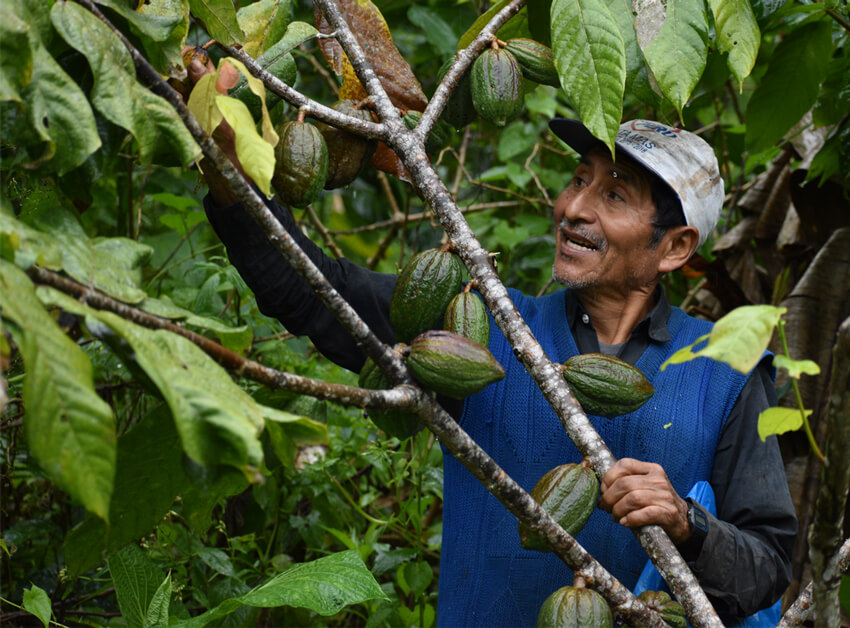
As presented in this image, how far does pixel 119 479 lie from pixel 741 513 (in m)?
1.32

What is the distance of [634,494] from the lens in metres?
1.36

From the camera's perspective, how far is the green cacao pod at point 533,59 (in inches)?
62.8

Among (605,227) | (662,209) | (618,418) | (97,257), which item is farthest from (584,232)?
(97,257)

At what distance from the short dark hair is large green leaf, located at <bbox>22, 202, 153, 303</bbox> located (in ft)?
4.77

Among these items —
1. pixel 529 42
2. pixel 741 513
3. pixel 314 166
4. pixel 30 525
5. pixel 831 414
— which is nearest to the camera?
pixel 831 414

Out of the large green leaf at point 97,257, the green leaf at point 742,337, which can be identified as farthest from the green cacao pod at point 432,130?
the green leaf at point 742,337

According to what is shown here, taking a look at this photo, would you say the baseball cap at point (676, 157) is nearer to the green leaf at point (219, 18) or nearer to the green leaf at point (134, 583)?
the green leaf at point (219, 18)

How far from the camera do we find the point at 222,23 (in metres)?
1.40

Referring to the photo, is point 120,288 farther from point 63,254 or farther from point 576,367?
point 576,367

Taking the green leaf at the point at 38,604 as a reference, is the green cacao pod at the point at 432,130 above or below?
above

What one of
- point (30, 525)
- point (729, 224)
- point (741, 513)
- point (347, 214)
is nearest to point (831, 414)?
point (741, 513)

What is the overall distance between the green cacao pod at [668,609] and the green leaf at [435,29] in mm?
2416

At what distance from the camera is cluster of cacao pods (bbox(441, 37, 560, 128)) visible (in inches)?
60.2

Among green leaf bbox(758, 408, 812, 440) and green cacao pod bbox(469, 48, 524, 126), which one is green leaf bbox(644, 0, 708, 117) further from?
green leaf bbox(758, 408, 812, 440)
